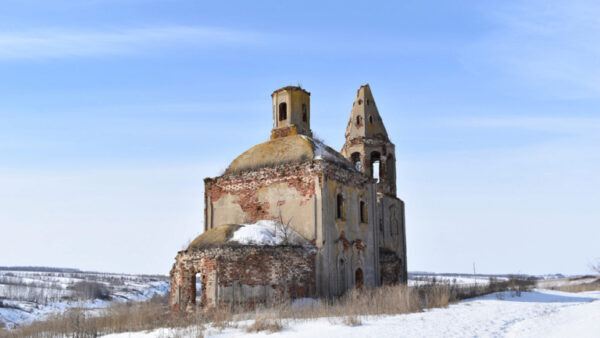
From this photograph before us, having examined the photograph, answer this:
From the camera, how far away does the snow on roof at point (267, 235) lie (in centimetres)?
1667

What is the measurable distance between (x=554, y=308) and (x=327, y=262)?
287 inches

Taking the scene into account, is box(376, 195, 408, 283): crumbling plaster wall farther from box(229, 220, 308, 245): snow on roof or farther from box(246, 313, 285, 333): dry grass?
box(246, 313, 285, 333): dry grass

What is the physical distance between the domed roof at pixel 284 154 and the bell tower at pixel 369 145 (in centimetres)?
630

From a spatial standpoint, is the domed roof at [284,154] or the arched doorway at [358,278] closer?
the domed roof at [284,154]

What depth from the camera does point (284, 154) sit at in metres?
19.9

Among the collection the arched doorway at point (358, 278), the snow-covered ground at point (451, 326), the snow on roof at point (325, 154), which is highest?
the snow on roof at point (325, 154)

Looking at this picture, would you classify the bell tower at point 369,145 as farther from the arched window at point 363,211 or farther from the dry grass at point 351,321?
the dry grass at point 351,321

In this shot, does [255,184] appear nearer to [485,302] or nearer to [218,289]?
[218,289]

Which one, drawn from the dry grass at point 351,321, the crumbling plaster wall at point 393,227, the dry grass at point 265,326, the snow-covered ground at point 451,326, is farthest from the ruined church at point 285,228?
the dry grass at point 351,321

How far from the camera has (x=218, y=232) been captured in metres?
17.2

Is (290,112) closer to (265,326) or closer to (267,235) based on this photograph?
(267,235)

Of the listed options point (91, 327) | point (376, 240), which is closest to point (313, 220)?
point (376, 240)

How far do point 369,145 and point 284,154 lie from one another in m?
8.74

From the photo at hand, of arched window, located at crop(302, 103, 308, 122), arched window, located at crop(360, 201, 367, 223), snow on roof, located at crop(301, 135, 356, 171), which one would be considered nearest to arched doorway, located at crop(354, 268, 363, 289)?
arched window, located at crop(360, 201, 367, 223)
